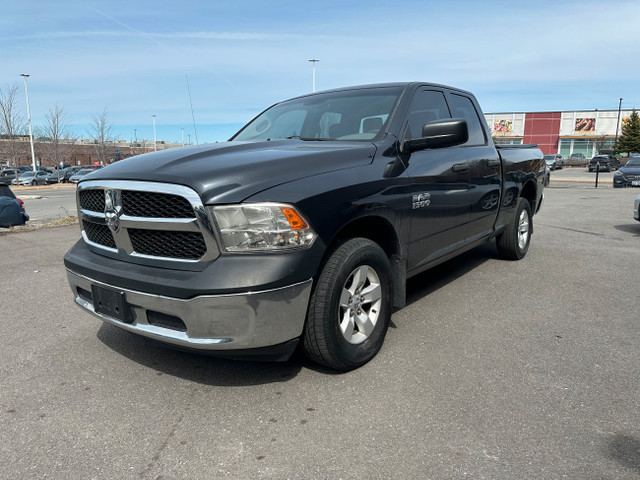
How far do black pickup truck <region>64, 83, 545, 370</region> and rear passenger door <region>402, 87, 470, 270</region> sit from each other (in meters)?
0.02

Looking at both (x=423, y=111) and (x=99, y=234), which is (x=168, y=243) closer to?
(x=99, y=234)

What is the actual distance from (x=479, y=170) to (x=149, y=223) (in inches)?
123

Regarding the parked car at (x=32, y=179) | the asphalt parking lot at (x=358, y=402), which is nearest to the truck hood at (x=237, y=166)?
the asphalt parking lot at (x=358, y=402)

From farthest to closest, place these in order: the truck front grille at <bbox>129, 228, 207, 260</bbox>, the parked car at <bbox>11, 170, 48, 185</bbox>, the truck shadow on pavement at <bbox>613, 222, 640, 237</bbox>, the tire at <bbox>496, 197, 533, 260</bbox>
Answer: the parked car at <bbox>11, 170, 48, 185</bbox>
the truck shadow on pavement at <bbox>613, 222, 640, 237</bbox>
the tire at <bbox>496, 197, 533, 260</bbox>
the truck front grille at <bbox>129, 228, 207, 260</bbox>

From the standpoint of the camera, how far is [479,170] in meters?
A: 4.46

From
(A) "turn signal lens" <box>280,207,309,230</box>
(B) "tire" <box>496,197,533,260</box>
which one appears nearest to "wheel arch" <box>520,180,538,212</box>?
(B) "tire" <box>496,197,533,260</box>

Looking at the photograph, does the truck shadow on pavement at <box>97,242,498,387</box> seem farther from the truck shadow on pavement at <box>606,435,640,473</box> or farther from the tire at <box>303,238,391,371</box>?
the truck shadow on pavement at <box>606,435,640,473</box>

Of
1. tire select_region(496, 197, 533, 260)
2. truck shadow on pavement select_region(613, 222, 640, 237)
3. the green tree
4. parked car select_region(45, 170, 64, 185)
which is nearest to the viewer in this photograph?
tire select_region(496, 197, 533, 260)

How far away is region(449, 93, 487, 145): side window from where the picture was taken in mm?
4566

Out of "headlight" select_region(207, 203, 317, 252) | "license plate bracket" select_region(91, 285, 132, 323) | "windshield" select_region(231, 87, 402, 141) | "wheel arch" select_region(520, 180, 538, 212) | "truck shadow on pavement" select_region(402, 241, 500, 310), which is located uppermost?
"windshield" select_region(231, 87, 402, 141)

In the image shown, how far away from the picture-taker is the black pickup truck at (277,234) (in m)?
2.40

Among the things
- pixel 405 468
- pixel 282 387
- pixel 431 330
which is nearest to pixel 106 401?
pixel 282 387

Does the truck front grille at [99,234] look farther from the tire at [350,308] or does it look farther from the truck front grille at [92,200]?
the tire at [350,308]

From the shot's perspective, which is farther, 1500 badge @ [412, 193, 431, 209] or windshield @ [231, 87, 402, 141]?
windshield @ [231, 87, 402, 141]
